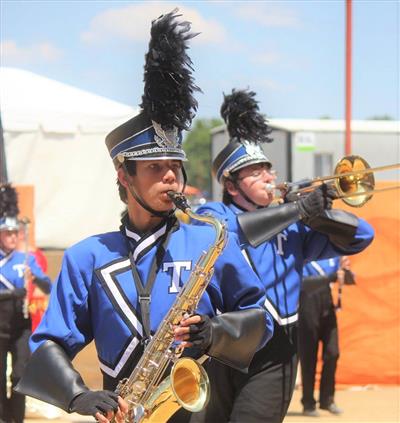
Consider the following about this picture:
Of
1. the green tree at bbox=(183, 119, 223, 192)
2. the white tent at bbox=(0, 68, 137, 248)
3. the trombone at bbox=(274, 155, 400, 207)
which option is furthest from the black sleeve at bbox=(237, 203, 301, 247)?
the green tree at bbox=(183, 119, 223, 192)

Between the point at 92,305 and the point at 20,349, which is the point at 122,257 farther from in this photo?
the point at 20,349

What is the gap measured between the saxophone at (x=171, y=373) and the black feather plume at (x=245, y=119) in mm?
2627


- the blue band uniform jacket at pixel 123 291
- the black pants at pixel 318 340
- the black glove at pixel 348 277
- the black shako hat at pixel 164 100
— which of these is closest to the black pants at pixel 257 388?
the blue band uniform jacket at pixel 123 291

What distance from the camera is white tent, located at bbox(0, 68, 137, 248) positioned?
1268 centimetres

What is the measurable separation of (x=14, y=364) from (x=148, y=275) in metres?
5.68

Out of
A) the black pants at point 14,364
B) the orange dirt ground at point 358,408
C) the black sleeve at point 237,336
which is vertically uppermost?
the black sleeve at point 237,336

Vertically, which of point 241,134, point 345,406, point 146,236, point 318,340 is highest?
point 241,134

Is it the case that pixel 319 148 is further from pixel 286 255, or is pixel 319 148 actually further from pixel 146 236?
pixel 146 236

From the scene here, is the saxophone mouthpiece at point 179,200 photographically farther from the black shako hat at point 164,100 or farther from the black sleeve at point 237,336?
the black sleeve at point 237,336

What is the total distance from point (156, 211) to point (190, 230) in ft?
0.49

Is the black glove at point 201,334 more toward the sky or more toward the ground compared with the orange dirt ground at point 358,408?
more toward the sky

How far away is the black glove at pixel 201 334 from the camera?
3340 millimetres

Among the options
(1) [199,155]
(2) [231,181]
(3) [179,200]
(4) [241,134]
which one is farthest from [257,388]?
(1) [199,155]

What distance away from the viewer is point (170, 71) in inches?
142
